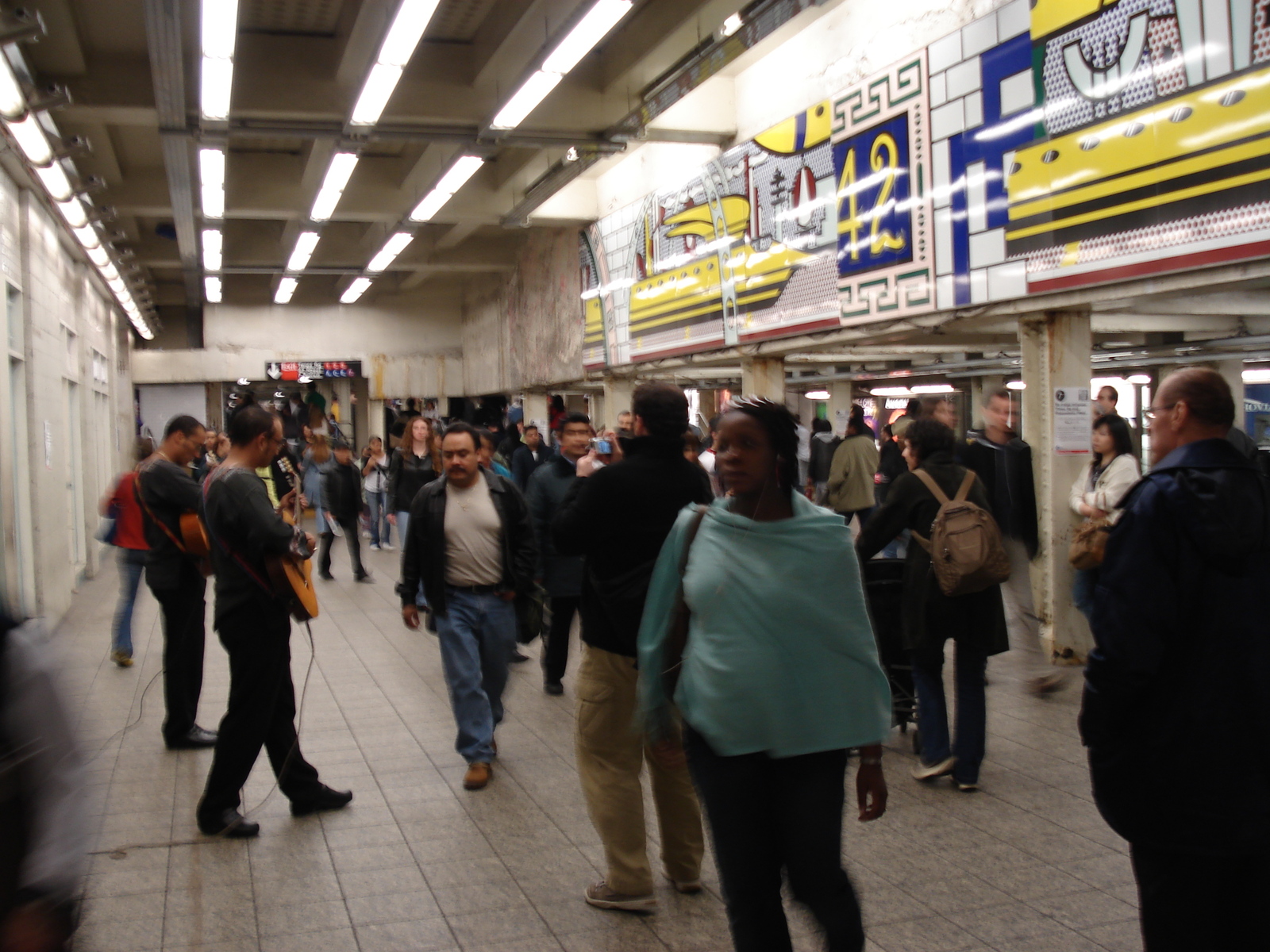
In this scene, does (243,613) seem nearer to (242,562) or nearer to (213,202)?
(242,562)

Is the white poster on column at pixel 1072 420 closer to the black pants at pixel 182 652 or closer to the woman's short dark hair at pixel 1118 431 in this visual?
the woman's short dark hair at pixel 1118 431

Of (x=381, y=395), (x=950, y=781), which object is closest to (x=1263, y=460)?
(x=950, y=781)

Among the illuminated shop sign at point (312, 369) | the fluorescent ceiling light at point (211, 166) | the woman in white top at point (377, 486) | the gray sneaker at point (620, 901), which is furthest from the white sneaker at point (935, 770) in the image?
the illuminated shop sign at point (312, 369)

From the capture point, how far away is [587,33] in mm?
7148

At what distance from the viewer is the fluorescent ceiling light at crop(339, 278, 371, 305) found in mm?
19125

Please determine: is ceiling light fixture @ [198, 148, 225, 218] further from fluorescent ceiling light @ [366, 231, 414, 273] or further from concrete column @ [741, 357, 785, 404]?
concrete column @ [741, 357, 785, 404]

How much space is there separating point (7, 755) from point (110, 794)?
3.63 meters

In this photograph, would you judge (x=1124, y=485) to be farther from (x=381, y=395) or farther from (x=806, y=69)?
(x=381, y=395)

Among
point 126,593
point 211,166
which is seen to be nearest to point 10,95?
point 211,166

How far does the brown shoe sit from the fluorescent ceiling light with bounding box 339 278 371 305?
15119 mm

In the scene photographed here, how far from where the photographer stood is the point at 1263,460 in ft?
30.0

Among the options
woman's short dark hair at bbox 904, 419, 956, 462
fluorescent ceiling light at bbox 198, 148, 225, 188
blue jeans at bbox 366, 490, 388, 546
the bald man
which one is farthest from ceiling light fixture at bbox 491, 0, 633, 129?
blue jeans at bbox 366, 490, 388, 546

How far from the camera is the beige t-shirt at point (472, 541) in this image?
5.00 metres

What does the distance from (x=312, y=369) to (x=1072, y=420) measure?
1832 cm
